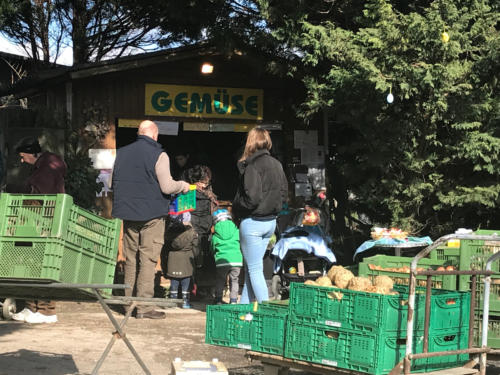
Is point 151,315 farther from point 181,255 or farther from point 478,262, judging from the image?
point 478,262

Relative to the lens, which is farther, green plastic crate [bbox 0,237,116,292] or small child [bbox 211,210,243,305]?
small child [bbox 211,210,243,305]

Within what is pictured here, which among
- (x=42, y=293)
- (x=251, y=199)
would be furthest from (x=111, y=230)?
(x=251, y=199)

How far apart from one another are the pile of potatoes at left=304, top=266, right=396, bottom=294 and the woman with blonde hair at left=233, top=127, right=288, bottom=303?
188cm

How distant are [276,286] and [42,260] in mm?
6043

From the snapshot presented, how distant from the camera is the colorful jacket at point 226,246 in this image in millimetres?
10828

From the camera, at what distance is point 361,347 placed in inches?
Result: 214

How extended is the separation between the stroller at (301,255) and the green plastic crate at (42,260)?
5.37 m

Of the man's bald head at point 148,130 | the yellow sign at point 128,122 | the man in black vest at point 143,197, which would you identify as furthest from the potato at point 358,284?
the yellow sign at point 128,122

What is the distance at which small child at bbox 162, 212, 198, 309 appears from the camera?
1073 centimetres

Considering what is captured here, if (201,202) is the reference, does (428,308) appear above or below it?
below

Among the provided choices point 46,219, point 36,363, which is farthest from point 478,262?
point 36,363

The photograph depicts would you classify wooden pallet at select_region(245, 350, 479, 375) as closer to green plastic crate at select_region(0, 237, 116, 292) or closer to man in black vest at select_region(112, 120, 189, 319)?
green plastic crate at select_region(0, 237, 116, 292)

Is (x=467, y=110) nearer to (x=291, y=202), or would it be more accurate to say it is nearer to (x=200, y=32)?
(x=291, y=202)

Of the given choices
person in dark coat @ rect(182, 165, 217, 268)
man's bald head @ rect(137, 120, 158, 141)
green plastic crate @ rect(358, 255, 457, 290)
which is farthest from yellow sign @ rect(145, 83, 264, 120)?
green plastic crate @ rect(358, 255, 457, 290)
